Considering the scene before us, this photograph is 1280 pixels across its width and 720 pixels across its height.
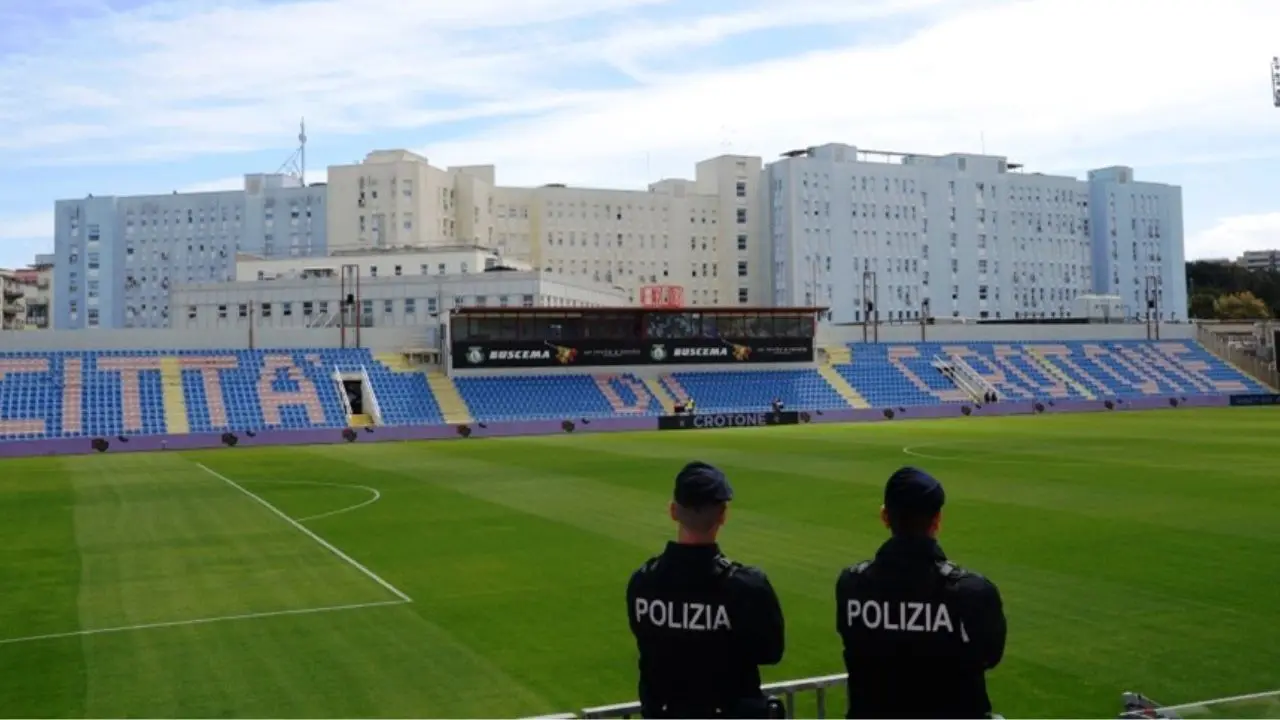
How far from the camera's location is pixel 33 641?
13148 mm

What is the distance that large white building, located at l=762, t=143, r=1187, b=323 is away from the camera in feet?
391

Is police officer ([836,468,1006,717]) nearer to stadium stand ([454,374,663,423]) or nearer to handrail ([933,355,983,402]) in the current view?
stadium stand ([454,374,663,423])

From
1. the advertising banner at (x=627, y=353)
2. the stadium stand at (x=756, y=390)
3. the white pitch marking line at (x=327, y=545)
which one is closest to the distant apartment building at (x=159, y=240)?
the advertising banner at (x=627, y=353)

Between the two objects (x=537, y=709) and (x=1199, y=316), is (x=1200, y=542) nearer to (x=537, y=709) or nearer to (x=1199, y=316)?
(x=537, y=709)

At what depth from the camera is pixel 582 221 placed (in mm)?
119625

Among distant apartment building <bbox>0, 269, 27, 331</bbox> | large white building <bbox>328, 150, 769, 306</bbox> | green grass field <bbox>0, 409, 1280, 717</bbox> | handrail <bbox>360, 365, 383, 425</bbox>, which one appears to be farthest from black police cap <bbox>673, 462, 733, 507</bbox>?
distant apartment building <bbox>0, 269, 27, 331</bbox>

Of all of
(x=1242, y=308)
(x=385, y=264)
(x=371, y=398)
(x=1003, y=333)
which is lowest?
(x=371, y=398)

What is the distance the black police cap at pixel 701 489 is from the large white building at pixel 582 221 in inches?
4107

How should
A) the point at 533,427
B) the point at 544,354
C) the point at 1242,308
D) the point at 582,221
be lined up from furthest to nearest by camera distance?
the point at 1242,308
the point at 582,221
the point at 544,354
the point at 533,427

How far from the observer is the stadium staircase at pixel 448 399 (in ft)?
187

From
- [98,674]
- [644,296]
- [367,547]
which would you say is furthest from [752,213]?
[98,674]

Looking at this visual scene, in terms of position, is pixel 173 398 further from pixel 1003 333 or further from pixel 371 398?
pixel 1003 333

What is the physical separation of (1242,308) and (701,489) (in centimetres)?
13788

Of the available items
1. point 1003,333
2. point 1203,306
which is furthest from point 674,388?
point 1203,306
